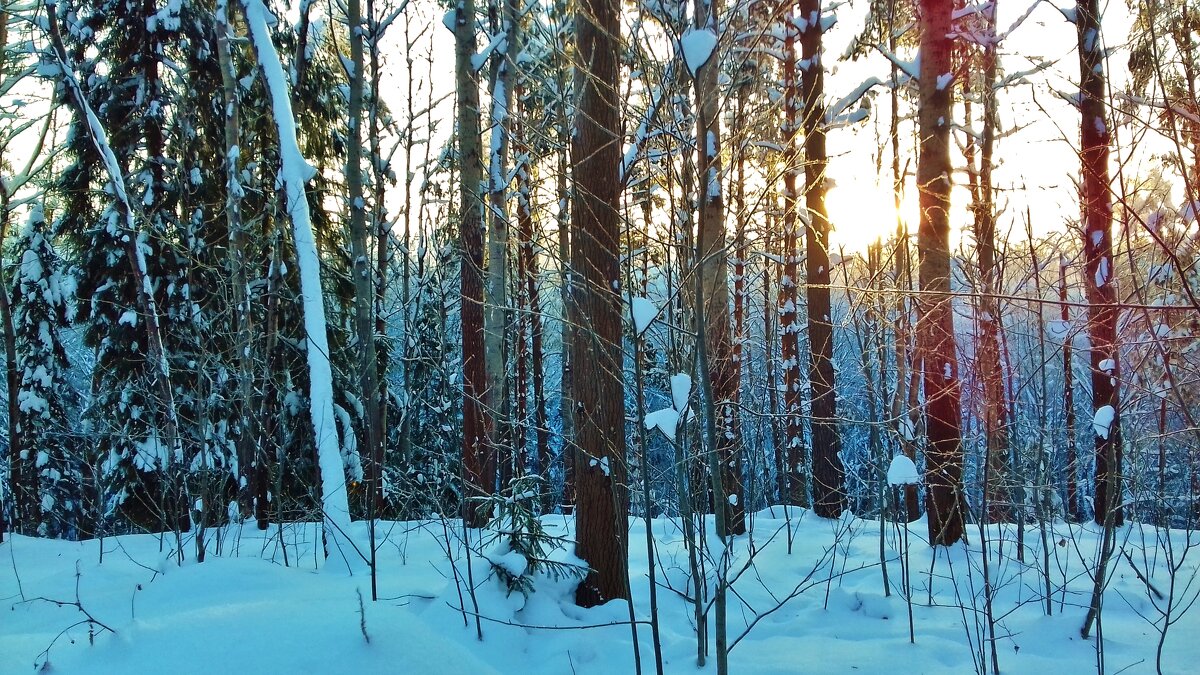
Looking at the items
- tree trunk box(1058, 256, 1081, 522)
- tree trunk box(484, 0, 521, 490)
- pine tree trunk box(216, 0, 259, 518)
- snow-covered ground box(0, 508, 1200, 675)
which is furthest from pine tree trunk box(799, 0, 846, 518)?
pine tree trunk box(216, 0, 259, 518)

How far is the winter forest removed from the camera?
339 centimetres

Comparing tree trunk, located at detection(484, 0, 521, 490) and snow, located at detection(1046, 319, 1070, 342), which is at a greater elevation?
tree trunk, located at detection(484, 0, 521, 490)

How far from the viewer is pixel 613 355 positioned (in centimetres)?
432

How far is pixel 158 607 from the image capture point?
4.39 meters

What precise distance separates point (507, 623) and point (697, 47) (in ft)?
9.74

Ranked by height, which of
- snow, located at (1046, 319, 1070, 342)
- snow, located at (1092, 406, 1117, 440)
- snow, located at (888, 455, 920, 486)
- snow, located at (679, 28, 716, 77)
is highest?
snow, located at (679, 28, 716, 77)

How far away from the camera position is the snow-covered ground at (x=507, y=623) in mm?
3670

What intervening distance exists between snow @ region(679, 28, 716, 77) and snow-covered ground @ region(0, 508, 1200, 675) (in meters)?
2.27

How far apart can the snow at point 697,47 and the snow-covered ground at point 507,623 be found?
227cm

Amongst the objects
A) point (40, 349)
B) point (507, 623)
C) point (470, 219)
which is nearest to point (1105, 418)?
point (507, 623)

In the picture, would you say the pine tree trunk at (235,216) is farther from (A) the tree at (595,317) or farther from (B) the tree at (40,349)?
(B) the tree at (40,349)

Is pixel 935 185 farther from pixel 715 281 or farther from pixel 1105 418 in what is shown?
pixel 715 281

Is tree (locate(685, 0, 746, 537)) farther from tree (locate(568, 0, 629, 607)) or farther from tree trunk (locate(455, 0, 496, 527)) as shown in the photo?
tree trunk (locate(455, 0, 496, 527))

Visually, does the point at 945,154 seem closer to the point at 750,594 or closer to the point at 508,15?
the point at 750,594
